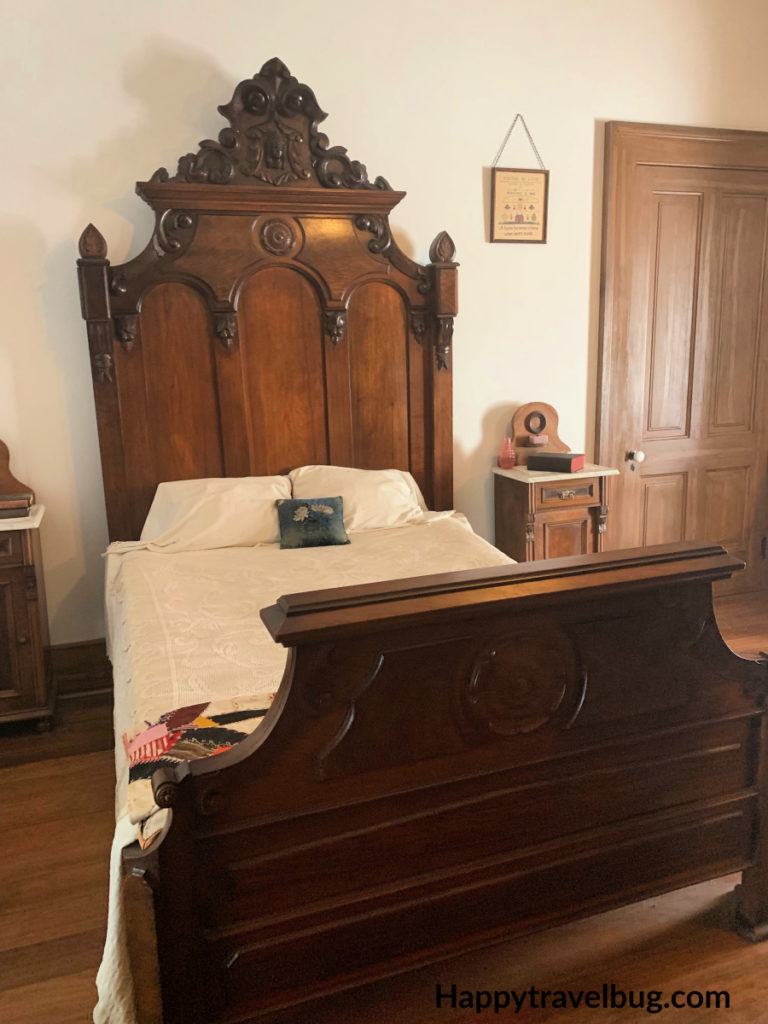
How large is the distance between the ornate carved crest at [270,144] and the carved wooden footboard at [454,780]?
2104 mm

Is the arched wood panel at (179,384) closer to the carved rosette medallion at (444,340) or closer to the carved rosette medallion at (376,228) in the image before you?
the carved rosette medallion at (376,228)

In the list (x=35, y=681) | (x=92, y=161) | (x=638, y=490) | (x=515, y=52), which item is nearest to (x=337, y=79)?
(x=515, y=52)

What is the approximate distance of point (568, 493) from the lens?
3250 mm

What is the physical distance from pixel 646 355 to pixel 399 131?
1.51 m

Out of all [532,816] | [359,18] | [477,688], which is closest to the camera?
[477,688]

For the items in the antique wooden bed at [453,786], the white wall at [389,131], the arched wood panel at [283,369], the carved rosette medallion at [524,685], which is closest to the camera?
the antique wooden bed at [453,786]

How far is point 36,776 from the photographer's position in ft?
8.01

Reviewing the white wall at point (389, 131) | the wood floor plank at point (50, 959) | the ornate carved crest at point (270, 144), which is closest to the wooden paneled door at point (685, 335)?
the white wall at point (389, 131)

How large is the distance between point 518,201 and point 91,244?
1.77 metres

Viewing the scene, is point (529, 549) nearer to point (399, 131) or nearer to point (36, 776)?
point (399, 131)

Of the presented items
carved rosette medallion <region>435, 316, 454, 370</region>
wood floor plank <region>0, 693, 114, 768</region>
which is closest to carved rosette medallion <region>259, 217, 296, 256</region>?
carved rosette medallion <region>435, 316, 454, 370</region>

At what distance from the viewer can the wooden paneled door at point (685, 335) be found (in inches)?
136

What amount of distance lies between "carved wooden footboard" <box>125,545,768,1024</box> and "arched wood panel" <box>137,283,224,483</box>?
6.10 ft
